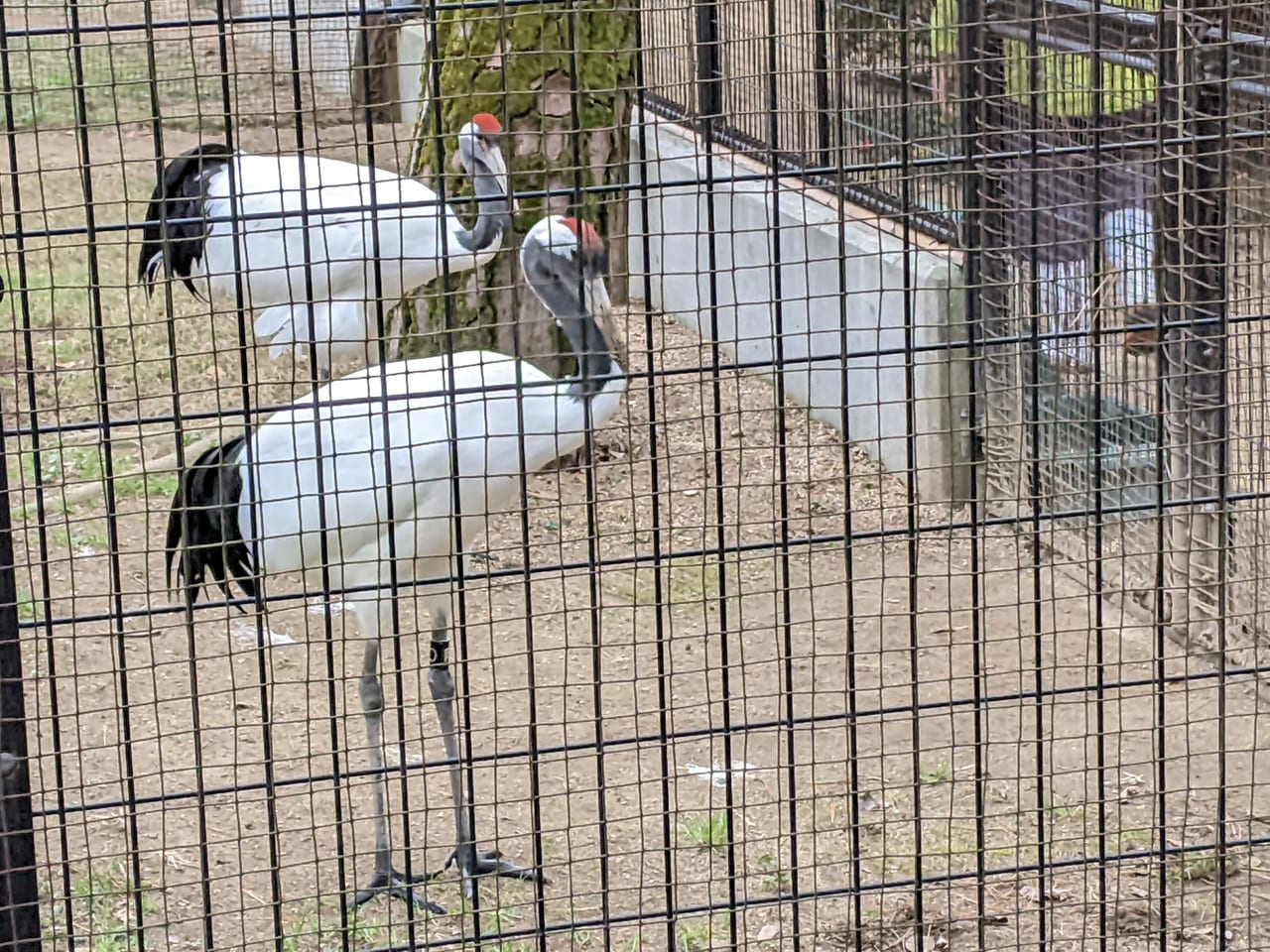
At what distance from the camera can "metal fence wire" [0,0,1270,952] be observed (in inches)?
111

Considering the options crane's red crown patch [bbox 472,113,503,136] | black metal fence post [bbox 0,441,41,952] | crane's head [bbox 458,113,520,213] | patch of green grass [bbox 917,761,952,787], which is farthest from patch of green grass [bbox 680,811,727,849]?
crane's red crown patch [bbox 472,113,503,136]

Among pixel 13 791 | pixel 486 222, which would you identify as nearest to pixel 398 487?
pixel 13 791

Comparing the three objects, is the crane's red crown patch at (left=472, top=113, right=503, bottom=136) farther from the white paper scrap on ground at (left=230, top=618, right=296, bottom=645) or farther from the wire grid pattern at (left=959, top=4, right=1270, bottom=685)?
the white paper scrap on ground at (left=230, top=618, right=296, bottom=645)

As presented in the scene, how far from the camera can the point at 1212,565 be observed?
5.32 metres

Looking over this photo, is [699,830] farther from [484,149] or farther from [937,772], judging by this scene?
[484,149]

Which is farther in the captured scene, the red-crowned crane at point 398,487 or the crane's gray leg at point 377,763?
the crane's gray leg at point 377,763

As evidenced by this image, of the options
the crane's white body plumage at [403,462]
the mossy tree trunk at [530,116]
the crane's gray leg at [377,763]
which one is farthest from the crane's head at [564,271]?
the mossy tree trunk at [530,116]

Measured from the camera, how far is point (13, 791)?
9.18 feet

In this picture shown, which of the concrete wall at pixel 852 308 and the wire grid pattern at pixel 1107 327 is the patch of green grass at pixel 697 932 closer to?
the wire grid pattern at pixel 1107 327

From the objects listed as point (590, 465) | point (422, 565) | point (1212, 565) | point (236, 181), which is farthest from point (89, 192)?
point (1212, 565)

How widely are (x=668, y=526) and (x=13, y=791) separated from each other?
→ 1.38 m

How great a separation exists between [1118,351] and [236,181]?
3865 millimetres

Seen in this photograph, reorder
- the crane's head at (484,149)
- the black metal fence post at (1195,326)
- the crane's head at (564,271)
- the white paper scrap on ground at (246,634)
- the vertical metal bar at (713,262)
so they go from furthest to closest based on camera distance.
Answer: the crane's head at (484,149), the white paper scrap on ground at (246,634), the crane's head at (564,271), the black metal fence post at (1195,326), the vertical metal bar at (713,262)

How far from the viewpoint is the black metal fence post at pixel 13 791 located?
275 centimetres
